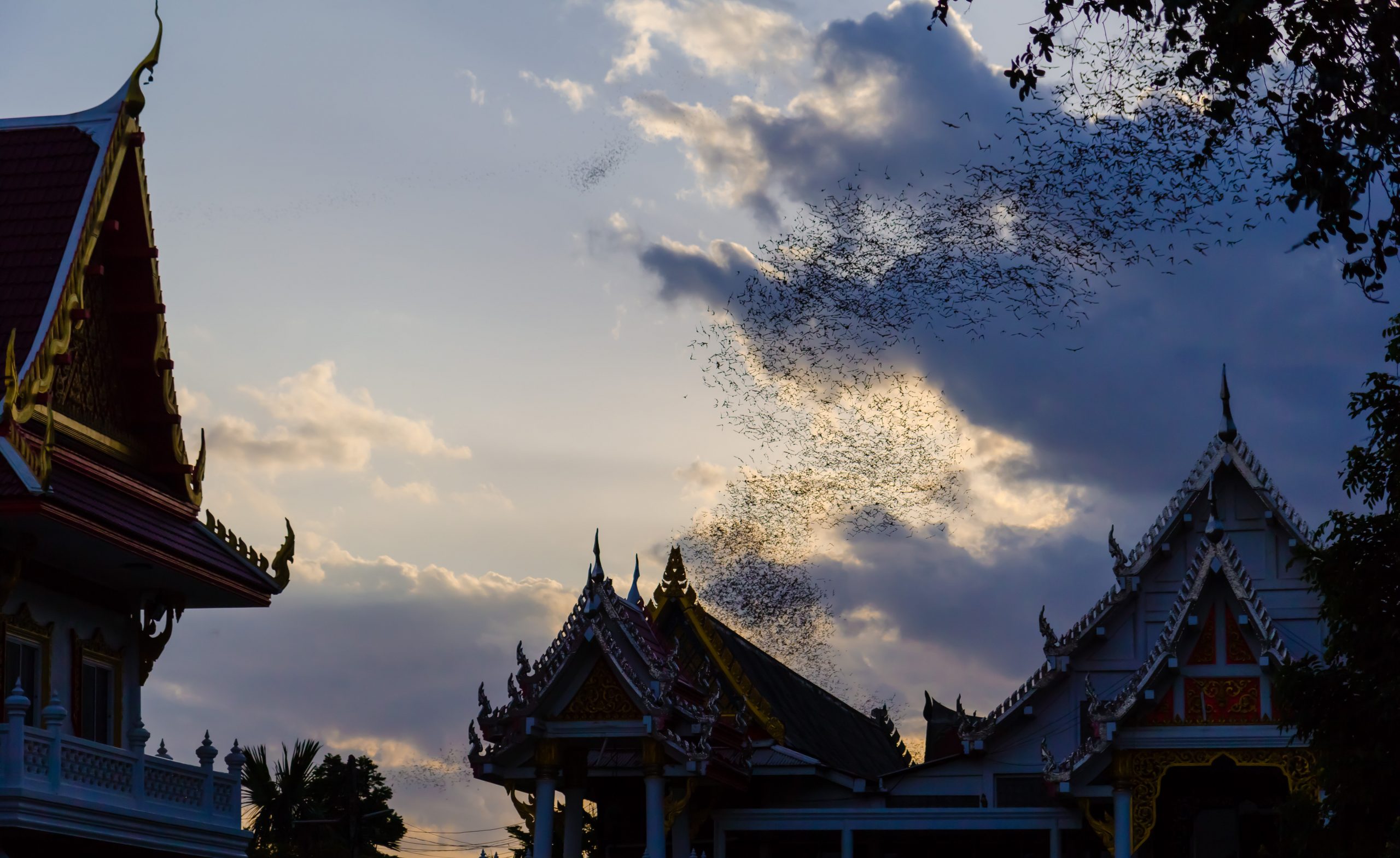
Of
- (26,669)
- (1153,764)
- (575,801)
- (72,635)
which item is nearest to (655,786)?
(575,801)

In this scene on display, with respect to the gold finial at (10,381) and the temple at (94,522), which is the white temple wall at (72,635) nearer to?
the temple at (94,522)

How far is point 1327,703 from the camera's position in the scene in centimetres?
1802

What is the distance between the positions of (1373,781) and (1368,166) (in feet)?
25.2

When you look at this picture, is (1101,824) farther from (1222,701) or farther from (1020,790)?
(1222,701)

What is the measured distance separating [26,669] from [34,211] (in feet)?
16.9

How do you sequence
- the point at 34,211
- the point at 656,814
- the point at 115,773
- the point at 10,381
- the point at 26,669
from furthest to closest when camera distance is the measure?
the point at 656,814 → the point at 34,211 → the point at 26,669 → the point at 115,773 → the point at 10,381

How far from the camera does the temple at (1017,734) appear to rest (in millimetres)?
22625

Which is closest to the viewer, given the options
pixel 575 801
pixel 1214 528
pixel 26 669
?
pixel 26 669

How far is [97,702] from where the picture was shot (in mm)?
19859

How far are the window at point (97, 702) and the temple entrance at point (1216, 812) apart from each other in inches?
548

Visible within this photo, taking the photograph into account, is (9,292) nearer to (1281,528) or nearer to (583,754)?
(583,754)

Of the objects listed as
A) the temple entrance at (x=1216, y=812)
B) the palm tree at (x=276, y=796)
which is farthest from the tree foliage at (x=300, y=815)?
the temple entrance at (x=1216, y=812)

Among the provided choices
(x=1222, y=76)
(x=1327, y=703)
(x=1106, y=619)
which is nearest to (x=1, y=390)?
(x=1222, y=76)

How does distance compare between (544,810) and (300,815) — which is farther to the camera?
(300,815)
